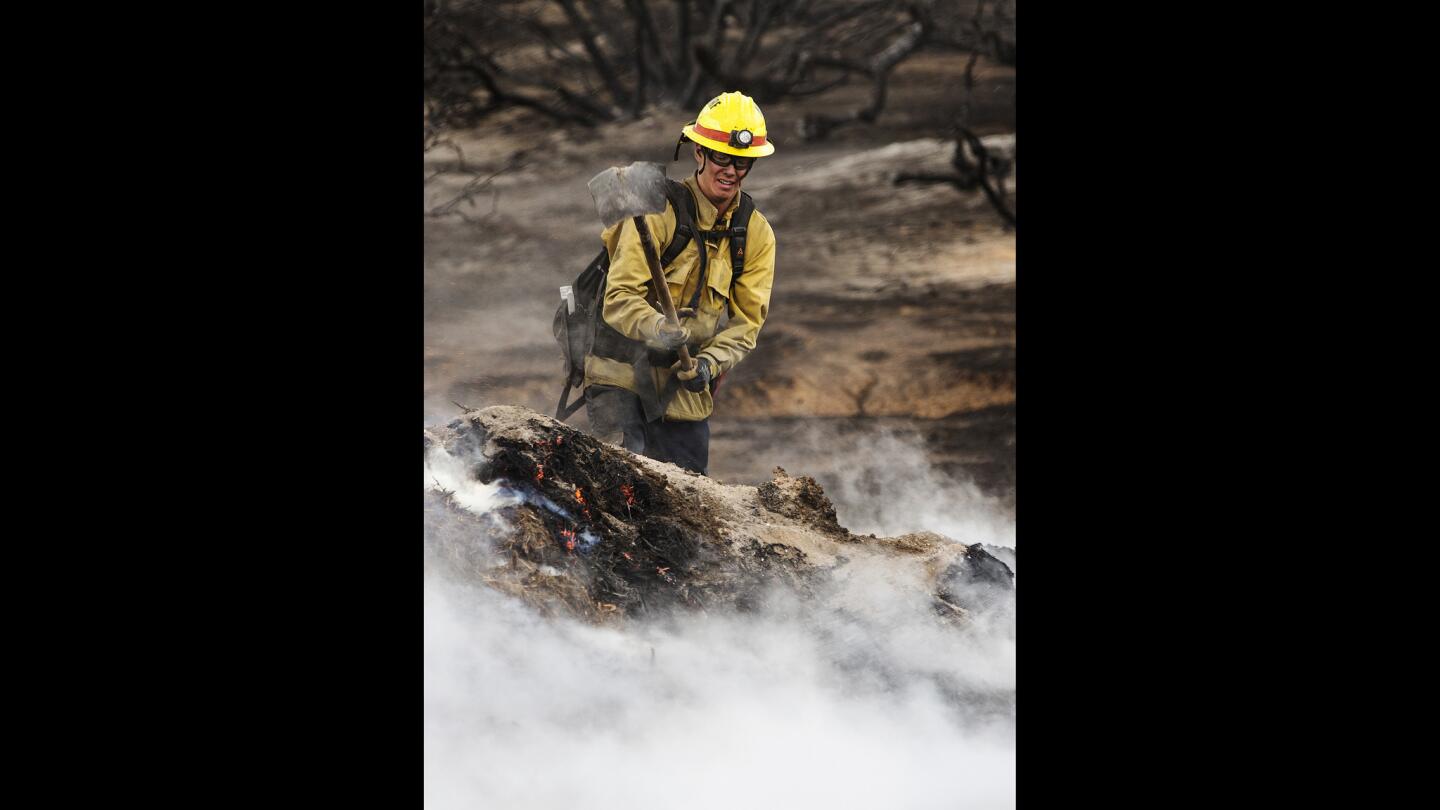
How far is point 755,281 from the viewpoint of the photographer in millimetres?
6324

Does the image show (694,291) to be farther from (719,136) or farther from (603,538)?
(603,538)

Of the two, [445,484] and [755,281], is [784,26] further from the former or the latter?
[445,484]

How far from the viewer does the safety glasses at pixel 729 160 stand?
243 inches

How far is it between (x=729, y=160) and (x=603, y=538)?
152 cm

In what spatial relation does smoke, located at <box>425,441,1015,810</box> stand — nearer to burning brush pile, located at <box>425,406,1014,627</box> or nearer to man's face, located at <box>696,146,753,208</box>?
burning brush pile, located at <box>425,406,1014,627</box>

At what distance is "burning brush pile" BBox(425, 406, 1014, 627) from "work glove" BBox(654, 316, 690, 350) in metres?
0.45

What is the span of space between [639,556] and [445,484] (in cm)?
79

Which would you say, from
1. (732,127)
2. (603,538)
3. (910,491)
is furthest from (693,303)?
(910,491)

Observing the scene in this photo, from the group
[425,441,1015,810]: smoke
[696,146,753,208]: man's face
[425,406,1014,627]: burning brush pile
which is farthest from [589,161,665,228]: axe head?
[425,441,1015,810]: smoke

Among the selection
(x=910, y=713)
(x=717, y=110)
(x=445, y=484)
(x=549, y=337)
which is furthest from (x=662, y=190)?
(x=910, y=713)

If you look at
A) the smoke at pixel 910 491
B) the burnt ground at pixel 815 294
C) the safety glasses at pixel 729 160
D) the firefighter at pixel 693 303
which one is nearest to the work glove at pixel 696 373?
the firefighter at pixel 693 303

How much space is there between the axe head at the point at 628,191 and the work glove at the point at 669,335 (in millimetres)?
441

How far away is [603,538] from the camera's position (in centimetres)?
610

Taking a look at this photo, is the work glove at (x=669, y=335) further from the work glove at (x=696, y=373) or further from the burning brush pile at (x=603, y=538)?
the burning brush pile at (x=603, y=538)
